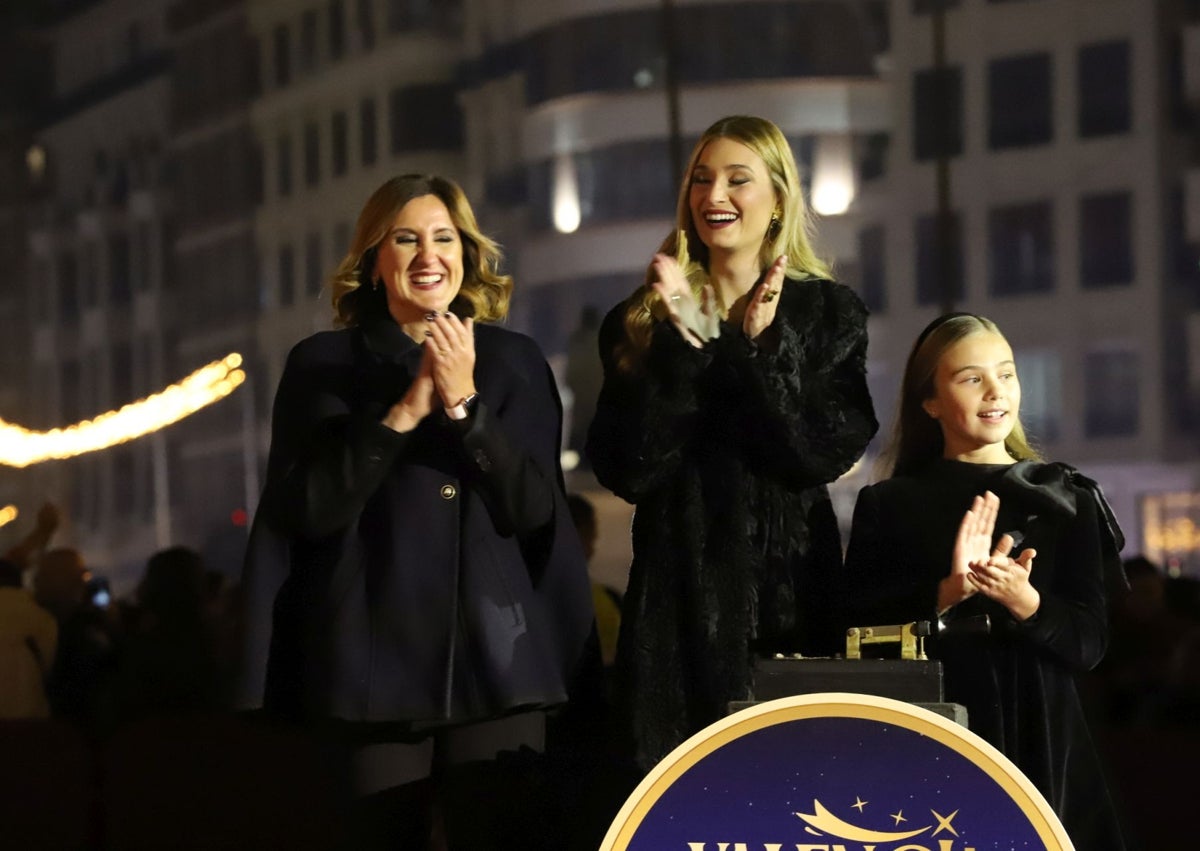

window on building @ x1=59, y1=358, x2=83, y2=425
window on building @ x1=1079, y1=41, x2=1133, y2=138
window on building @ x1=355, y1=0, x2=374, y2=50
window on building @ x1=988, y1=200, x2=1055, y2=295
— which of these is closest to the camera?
window on building @ x1=1079, y1=41, x2=1133, y2=138

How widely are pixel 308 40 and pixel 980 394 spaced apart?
4.77m

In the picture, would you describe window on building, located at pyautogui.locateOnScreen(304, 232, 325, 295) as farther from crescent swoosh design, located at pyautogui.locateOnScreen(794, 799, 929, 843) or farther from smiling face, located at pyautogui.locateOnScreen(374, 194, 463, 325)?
crescent swoosh design, located at pyautogui.locateOnScreen(794, 799, 929, 843)

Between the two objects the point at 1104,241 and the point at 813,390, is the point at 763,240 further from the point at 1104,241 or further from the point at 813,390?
the point at 1104,241

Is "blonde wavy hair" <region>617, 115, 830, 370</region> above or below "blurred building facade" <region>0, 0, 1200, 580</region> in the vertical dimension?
below

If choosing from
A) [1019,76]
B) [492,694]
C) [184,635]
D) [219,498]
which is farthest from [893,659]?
[219,498]

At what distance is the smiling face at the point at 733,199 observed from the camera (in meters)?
3.46

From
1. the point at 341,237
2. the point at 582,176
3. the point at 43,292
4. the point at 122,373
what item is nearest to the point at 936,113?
the point at 582,176

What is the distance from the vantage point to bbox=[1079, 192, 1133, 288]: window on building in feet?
22.9

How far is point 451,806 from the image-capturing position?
10.9 feet

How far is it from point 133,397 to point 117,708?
76.9 inches

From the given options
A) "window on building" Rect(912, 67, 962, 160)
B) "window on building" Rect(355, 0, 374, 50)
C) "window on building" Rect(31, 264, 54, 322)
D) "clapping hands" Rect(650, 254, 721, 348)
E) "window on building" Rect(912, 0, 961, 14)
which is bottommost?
"clapping hands" Rect(650, 254, 721, 348)

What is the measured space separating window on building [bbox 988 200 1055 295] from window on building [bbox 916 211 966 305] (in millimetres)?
110

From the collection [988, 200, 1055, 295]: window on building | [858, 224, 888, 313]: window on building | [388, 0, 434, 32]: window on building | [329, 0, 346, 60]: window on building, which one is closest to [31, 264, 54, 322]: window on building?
[329, 0, 346, 60]: window on building

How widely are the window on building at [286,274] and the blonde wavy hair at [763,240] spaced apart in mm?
4217
